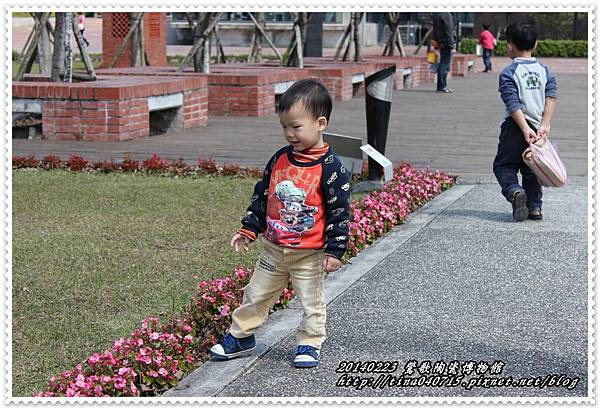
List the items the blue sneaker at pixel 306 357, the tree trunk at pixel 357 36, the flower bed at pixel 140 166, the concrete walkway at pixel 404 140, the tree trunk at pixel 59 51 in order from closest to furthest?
1. the blue sneaker at pixel 306 357
2. the flower bed at pixel 140 166
3. the concrete walkway at pixel 404 140
4. the tree trunk at pixel 59 51
5. the tree trunk at pixel 357 36

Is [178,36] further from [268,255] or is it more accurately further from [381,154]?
[268,255]

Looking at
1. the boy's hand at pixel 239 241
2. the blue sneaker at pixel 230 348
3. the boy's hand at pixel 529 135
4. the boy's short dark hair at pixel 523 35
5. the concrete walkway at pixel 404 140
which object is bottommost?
the concrete walkway at pixel 404 140

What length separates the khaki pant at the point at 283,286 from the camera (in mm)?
4480

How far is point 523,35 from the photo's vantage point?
292 inches

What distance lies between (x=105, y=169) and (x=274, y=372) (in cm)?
565

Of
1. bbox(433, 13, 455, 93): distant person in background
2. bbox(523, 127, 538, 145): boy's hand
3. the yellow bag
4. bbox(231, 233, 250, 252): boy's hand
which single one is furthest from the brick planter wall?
the yellow bag

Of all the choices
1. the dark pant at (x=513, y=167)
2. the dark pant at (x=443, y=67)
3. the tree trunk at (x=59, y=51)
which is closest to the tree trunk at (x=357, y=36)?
the dark pant at (x=443, y=67)

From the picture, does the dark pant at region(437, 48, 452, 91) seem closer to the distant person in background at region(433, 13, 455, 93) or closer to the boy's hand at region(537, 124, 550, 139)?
the distant person in background at region(433, 13, 455, 93)

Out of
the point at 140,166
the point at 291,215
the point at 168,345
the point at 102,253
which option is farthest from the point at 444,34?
the point at 168,345

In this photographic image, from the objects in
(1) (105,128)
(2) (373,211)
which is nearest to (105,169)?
(1) (105,128)

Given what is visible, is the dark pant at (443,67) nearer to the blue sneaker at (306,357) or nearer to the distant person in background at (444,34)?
the distant person in background at (444,34)

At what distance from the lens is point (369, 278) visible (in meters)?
5.98

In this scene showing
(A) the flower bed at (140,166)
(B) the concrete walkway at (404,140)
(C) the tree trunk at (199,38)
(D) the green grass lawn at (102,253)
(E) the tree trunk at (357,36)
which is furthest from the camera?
(E) the tree trunk at (357,36)

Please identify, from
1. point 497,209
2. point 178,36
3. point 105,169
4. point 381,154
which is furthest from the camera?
point 178,36
